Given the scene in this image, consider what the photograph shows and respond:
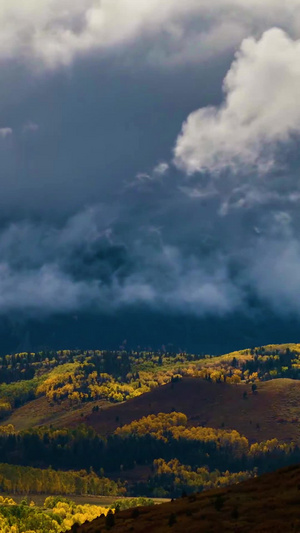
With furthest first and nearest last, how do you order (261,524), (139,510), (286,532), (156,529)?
(139,510) → (156,529) → (261,524) → (286,532)

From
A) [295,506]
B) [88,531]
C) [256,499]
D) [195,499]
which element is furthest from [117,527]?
[295,506]

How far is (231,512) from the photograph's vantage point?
117625 mm

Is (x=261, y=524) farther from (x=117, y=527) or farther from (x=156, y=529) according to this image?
(x=117, y=527)

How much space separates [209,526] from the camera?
111 metres

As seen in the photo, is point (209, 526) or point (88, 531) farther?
point (88, 531)

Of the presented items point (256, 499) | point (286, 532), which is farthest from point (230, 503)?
point (286, 532)

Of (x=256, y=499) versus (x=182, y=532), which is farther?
(x=256, y=499)

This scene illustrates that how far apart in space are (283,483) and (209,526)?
25408mm

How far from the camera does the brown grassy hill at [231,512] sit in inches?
4284

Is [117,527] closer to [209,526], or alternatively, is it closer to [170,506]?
[170,506]

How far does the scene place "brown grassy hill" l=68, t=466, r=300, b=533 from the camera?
10881cm

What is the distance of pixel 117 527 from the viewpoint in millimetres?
126625

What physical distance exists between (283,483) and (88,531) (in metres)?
35.8

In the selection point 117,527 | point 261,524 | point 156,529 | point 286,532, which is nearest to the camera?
point 286,532
